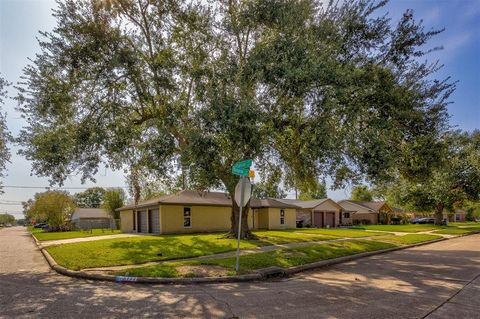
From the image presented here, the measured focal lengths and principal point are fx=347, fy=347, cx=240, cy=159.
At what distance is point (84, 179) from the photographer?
55.4 feet

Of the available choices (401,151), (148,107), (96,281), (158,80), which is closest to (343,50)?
(401,151)

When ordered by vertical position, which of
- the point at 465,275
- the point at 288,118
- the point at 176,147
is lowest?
the point at 465,275

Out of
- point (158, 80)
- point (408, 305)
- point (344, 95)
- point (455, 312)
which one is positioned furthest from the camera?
point (158, 80)

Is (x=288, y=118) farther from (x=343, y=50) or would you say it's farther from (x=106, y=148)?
(x=106, y=148)

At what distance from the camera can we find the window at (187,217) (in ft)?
91.6

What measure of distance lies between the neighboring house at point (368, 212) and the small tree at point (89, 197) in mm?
83915

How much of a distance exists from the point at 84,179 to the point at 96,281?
8.87m

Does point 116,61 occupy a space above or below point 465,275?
above

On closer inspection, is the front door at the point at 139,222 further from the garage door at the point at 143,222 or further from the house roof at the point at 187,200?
the house roof at the point at 187,200

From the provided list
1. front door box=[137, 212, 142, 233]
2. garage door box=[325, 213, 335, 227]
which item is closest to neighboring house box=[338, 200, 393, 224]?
garage door box=[325, 213, 335, 227]

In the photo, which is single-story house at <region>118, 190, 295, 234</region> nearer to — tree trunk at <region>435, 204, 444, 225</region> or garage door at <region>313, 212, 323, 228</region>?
garage door at <region>313, 212, 323, 228</region>

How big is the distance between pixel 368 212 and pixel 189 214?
132ft

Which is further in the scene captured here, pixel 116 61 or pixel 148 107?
pixel 148 107

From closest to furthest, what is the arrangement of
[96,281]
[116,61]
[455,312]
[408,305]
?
[455,312], [408,305], [96,281], [116,61]
